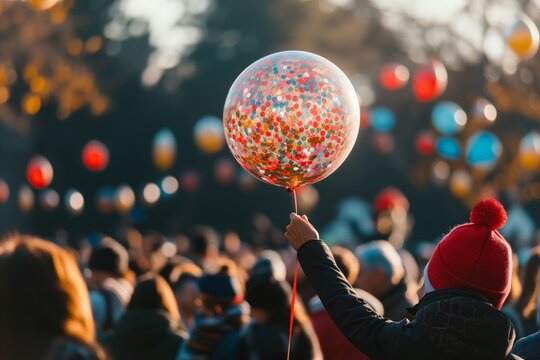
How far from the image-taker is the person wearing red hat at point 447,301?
2.63m

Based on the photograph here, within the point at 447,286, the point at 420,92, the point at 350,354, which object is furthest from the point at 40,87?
the point at 447,286

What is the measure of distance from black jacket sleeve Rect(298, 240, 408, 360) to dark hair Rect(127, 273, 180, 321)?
6.63 ft

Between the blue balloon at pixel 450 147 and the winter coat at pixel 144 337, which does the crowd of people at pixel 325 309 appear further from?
the blue balloon at pixel 450 147

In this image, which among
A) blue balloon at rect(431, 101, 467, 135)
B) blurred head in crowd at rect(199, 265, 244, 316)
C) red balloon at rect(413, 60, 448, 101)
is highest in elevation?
blurred head in crowd at rect(199, 265, 244, 316)

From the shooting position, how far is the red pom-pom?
2807 millimetres

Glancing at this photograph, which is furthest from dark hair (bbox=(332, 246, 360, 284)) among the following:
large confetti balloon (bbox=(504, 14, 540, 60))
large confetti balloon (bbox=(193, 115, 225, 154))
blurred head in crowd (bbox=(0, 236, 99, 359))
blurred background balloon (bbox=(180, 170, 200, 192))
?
blurred background balloon (bbox=(180, 170, 200, 192))

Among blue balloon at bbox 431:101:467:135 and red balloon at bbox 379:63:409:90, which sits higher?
red balloon at bbox 379:63:409:90

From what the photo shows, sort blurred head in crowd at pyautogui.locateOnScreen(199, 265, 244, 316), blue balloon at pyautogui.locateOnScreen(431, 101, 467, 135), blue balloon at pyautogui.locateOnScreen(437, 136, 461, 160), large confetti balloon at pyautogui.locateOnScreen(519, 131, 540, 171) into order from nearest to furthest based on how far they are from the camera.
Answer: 1. blurred head in crowd at pyautogui.locateOnScreen(199, 265, 244, 316)
2. large confetti balloon at pyautogui.locateOnScreen(519, 131, 540, 171)
3. blue balloon at pyautogui.locateOnScreen(431, 101, 467, 135)
4. blue balloon at pyautogui.locateOnScreen(437, 136, 461, 160)

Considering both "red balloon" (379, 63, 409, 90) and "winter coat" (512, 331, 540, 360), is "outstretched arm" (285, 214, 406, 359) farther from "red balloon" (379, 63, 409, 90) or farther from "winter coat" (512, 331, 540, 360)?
"red balloon" (379, 63, 409, 90)

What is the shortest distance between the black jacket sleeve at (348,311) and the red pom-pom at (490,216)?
1.24 feet

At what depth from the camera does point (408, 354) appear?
265cm

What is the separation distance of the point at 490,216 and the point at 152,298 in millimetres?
2388

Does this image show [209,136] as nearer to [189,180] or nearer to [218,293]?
[218,293]

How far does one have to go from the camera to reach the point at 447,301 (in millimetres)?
2678
